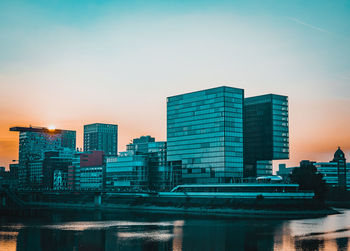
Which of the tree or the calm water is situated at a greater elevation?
the tree

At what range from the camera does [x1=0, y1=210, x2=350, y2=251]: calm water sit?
87.8 meters

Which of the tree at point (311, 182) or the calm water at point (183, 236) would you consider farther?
the tree at point (311, 182)

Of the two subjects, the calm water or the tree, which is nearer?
the calm water

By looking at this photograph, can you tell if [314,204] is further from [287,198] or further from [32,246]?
[32,246]

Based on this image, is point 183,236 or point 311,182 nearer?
point 183,236

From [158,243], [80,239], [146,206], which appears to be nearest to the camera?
[158,243]

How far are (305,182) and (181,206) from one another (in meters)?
48.4

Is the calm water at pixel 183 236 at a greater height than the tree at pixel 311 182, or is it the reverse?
the tree at pixel 311 182

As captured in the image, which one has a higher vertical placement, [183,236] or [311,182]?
[311,182]

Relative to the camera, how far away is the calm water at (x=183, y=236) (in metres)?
87.8

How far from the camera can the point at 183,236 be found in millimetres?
101250

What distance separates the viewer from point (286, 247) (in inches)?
3361

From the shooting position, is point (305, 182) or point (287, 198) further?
point (305, 182)

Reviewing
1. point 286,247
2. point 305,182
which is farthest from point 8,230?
point 305,182
